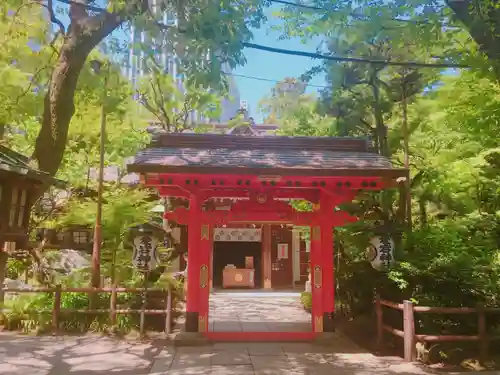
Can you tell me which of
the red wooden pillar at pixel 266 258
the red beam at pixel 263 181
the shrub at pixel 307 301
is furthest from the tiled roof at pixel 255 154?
the red wooden pillar at pixel 266 258

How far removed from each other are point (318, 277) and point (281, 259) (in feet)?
39.3

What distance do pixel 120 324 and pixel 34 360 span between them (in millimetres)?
2535

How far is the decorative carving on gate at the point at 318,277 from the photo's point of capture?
9742 millimetres

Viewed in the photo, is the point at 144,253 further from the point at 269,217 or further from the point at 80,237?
the point at 80,237

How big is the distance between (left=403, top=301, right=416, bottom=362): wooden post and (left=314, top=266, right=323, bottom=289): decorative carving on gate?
2.27 metres

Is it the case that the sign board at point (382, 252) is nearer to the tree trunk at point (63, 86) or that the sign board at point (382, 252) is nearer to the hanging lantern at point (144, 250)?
the hanging lantern at point (144, 250)

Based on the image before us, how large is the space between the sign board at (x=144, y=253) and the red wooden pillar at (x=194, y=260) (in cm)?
112

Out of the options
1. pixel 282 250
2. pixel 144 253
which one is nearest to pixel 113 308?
pixel 144 253

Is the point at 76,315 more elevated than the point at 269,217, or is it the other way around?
the point at 269,217

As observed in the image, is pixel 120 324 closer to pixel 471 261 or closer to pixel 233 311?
pixel 233 311

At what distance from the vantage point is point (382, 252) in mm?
8906

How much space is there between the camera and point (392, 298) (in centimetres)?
914

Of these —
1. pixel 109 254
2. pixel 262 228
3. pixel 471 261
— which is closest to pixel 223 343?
pixel 109 254

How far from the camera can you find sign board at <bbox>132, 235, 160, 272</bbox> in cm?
1013
